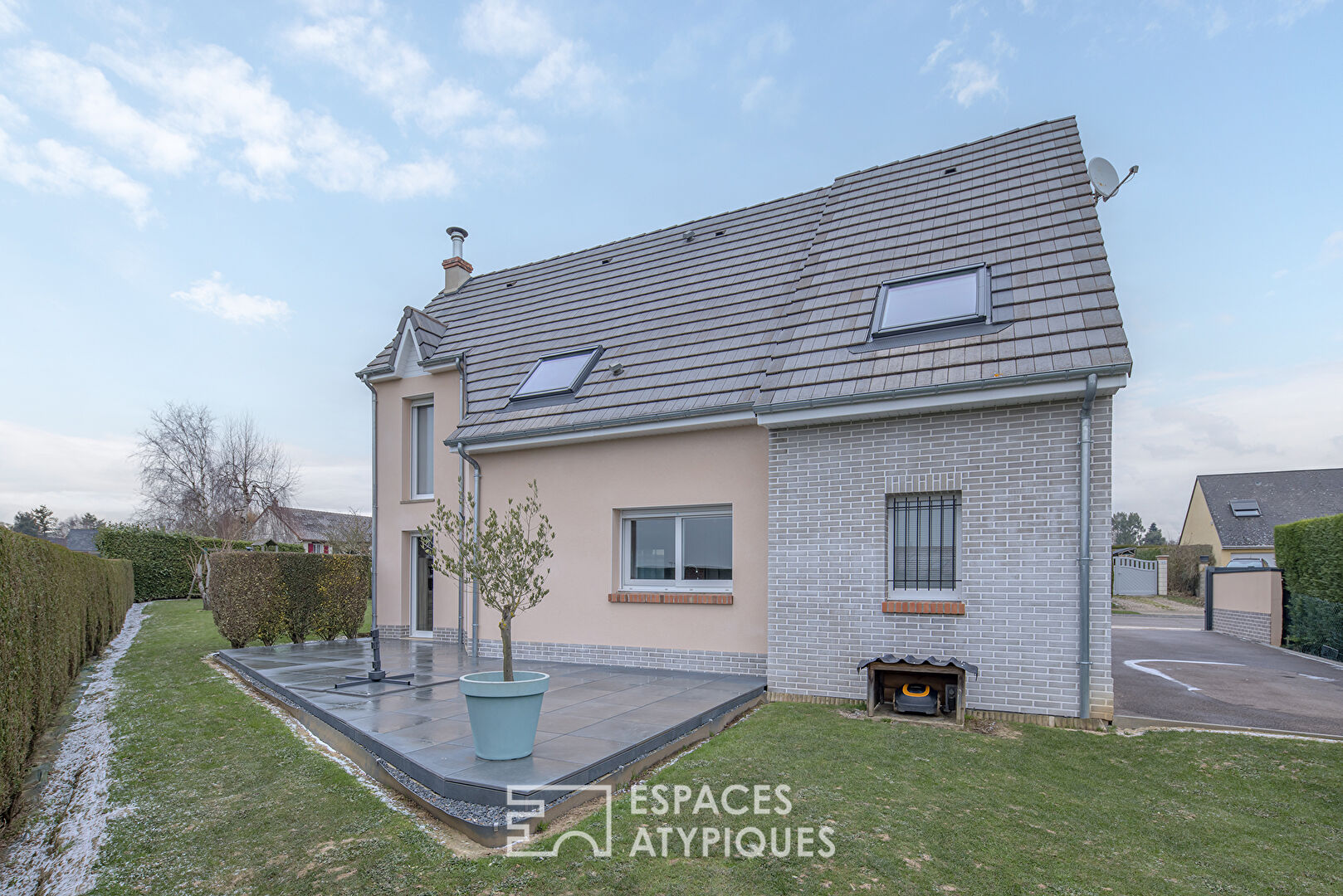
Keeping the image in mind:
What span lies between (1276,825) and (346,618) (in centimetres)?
1334

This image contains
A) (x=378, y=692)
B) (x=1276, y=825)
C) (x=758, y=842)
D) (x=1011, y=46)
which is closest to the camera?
(x=758, y=842)

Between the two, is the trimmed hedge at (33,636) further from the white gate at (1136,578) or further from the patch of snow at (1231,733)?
the white gate at (1136,578)

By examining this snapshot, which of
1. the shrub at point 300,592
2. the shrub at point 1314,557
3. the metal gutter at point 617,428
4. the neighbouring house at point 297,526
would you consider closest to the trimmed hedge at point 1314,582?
the shrub at point 1314,557

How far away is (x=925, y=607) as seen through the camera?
689 cm

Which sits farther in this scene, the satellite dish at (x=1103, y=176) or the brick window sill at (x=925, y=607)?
the satellite dish at (x=1103, y=176)

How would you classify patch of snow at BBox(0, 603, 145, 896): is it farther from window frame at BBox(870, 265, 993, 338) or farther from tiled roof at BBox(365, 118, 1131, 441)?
window frame at BBox(870, 265, 993, 338)

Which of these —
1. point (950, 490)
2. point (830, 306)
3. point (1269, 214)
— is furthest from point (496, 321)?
point (1269, 214)

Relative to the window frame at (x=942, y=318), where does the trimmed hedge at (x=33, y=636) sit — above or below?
below

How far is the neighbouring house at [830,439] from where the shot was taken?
6.54 meters

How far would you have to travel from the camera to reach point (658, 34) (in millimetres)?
12945

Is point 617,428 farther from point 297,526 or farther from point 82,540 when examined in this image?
point 297,526

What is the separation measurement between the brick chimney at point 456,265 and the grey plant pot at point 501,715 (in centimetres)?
1332

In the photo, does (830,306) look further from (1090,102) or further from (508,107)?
(508,107)

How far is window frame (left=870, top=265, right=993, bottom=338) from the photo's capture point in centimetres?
733
